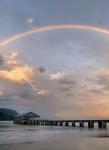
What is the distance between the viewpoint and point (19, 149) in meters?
Answer: 47.1

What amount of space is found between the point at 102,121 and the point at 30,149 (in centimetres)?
12862

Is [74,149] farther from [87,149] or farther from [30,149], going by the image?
[30,149]

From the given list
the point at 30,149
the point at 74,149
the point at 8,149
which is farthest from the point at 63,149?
the point at 8,149

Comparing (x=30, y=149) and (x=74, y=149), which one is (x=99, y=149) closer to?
(x=74, y=149)

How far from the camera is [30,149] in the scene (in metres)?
47.7

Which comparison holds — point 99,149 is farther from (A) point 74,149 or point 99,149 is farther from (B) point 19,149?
(B) point 19,149

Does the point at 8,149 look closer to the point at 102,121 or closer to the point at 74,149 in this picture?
the point at 74,149

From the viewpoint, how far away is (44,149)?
4769cm

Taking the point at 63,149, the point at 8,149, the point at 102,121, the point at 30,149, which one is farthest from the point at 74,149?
the point at 102,121

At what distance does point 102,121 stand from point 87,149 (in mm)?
127216

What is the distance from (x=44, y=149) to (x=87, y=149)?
20.9 ft

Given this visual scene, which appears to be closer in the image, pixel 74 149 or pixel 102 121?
pixel 74 149

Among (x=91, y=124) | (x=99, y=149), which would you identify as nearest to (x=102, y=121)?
(x=91, y=124)

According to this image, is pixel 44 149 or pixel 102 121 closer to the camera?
pixel 44 149
